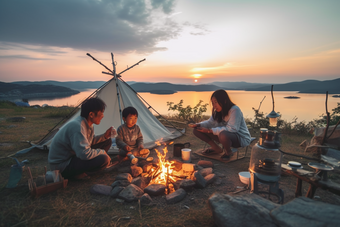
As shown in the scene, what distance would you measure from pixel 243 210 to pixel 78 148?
2293 mm

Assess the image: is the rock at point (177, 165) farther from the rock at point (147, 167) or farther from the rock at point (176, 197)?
the rock at point (176, 197)

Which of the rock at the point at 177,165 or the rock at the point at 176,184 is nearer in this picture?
the rock at the point at 176,184

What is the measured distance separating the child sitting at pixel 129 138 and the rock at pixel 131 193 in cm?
104

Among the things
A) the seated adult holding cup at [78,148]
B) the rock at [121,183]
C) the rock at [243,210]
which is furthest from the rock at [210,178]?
the seated adult holding cup at [78,148]

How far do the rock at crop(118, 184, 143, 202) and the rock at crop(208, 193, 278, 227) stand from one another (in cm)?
116

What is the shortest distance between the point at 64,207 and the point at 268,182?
2605 millimetres

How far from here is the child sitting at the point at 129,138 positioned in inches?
148

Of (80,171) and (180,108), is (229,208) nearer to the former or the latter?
(80,171)

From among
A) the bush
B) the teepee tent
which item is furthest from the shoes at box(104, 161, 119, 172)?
the bush

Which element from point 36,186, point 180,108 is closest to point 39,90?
point 180,108

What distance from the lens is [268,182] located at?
7.55 feet

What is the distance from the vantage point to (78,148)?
2.73 meters

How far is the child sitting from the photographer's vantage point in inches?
148

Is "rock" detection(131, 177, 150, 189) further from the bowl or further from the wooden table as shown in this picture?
the wooden table
